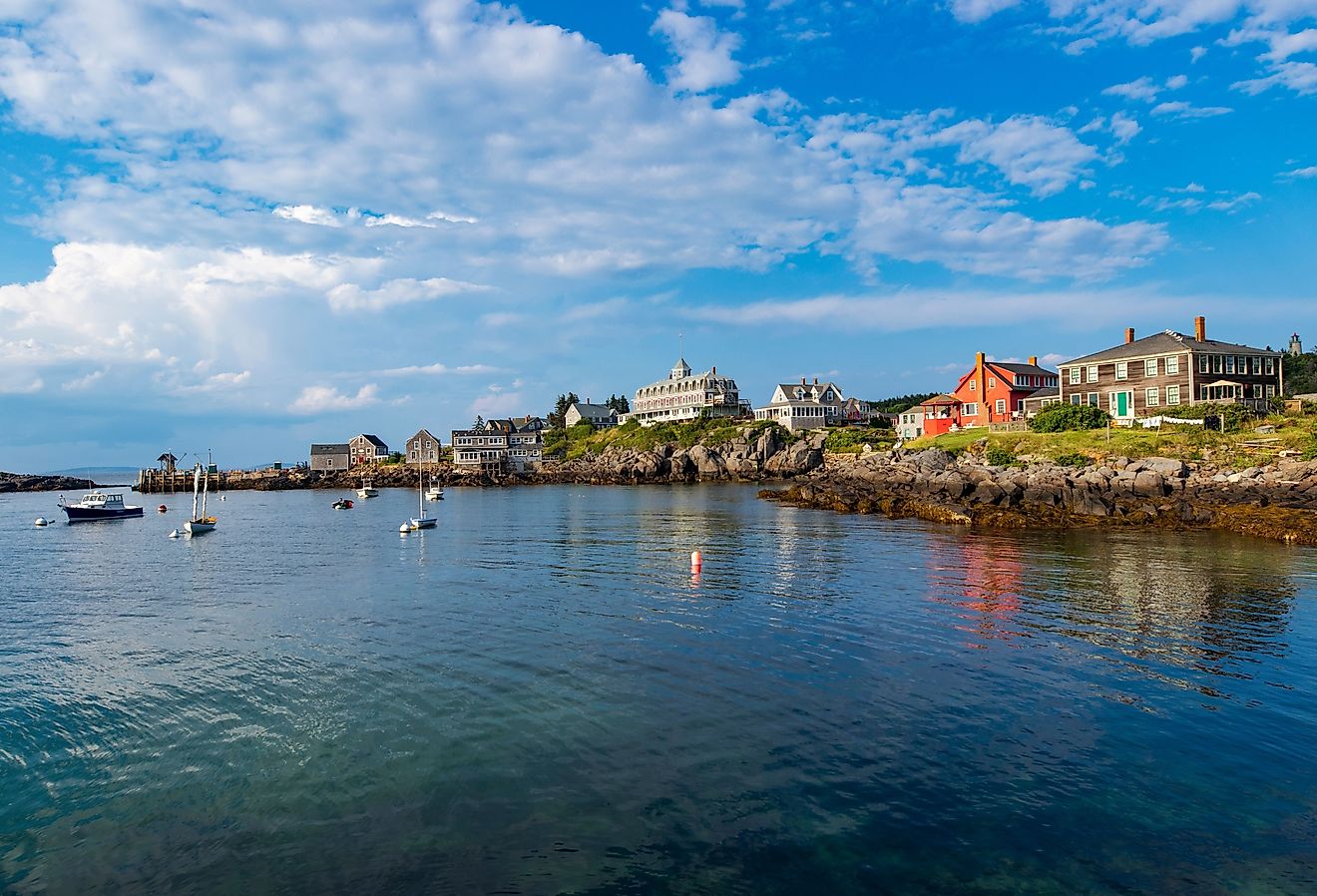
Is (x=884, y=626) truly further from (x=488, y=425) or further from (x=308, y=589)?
(x=488, y=425)

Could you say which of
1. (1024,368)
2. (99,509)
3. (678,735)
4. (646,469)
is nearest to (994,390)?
(1024,368)

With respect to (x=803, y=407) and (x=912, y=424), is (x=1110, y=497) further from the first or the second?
(x=803, y=407)

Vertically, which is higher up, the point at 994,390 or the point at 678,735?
the point at 994,390

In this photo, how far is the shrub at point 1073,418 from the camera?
7081 centimetres

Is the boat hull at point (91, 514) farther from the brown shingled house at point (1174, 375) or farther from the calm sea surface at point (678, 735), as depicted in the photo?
the brown shingled house at point (1174, 375)

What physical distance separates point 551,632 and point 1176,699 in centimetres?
1697

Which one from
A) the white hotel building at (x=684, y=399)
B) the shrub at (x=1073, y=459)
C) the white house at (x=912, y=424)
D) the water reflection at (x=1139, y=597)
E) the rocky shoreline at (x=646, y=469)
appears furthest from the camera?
the white hotel building at (x=684, y=399)

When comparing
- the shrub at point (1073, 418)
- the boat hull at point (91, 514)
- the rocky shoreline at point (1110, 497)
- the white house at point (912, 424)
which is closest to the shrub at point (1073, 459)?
the rocky shoreline at point (1110, 497)

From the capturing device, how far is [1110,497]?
2018 inches

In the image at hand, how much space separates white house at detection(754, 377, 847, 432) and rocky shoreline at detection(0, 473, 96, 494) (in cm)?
15549

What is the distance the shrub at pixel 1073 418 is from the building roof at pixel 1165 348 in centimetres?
588

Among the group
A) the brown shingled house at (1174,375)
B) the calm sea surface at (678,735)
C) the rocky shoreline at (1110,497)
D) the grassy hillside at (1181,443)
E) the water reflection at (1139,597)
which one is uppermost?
the brown shingled house at (1174,375)

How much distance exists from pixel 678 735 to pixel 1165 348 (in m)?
73.6

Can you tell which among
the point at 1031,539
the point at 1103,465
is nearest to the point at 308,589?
the point at 1031,539
